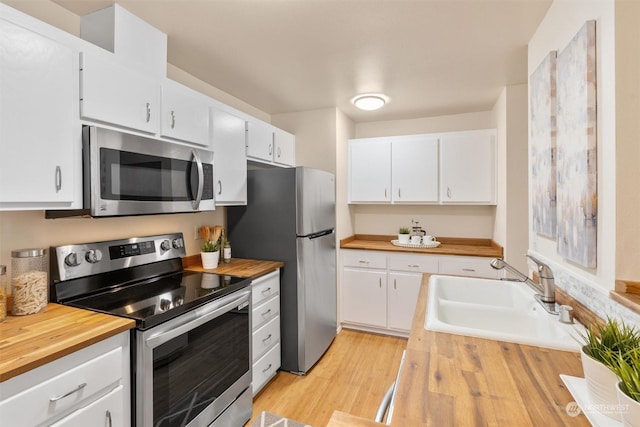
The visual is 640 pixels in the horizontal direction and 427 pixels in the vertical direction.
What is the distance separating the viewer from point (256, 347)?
6.91 feet

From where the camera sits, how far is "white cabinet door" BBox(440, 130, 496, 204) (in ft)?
10.0

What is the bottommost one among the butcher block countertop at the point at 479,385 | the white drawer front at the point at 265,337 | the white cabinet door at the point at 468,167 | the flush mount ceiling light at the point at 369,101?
the white drawer front at the point at 265,337

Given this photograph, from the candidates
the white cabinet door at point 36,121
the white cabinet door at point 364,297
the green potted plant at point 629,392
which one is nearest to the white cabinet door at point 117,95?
Answer: the white cabinet door at point 36,121

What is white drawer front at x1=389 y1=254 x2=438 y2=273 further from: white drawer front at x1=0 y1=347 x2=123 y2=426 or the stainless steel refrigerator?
white drawer front at x1=0 y1=347 x2=123 y2=426

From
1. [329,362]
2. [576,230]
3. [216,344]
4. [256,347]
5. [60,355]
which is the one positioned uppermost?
[576,230]

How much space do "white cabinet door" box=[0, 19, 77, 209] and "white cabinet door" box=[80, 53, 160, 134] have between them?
2.0 inches

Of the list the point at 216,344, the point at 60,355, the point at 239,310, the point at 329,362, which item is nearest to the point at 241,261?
the point at 239,310

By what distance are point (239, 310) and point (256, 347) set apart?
1.41 ft

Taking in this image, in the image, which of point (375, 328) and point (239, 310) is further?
point (375, 328)

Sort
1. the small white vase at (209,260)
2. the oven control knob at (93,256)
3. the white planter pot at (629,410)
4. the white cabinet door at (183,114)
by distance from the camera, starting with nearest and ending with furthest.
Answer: the white planter pot at (629,410), the oven control knob at (93,256), the white cabinet door at (183,114), the small white vase at (209,260)

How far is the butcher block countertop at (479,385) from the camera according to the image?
0.67 meters

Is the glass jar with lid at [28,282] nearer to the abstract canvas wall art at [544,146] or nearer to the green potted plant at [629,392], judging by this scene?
the green potted plant at [629,392]

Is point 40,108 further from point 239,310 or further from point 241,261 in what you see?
point 241,261

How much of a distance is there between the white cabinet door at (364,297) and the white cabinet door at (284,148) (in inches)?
53.2
